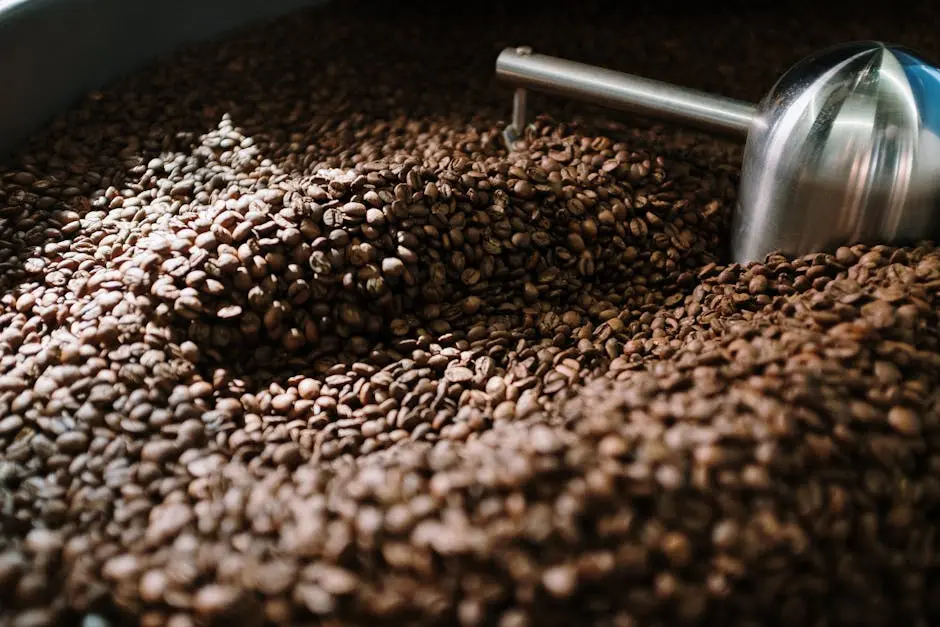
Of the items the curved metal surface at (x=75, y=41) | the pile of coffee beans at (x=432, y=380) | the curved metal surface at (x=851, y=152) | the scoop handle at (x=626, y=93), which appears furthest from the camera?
the curved metal surface at (x=75, y=41)

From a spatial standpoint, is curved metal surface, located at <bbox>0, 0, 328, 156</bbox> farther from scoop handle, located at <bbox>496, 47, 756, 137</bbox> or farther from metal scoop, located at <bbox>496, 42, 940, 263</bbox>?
metal scoop, located at <bbox>496, 42, 940, 263</bbox>

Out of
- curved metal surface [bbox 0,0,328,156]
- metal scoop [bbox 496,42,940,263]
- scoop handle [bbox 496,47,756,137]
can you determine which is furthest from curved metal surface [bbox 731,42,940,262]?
curved metal surface [bbox 0,0,328,156]

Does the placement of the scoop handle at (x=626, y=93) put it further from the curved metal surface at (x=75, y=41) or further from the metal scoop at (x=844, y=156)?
the curved metal surface at (x=75, y=41)

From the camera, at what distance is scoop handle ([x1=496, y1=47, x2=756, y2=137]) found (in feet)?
5.41

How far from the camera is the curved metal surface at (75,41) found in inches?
71.6

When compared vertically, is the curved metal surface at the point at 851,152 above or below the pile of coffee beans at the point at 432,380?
above

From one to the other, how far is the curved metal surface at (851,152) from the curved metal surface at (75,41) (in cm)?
161

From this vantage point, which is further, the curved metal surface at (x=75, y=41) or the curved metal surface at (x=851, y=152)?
the curved metal surface at (x=75, y=41)

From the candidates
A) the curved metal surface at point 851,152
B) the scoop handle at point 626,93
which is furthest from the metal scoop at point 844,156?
the scoop handle at point 626,93

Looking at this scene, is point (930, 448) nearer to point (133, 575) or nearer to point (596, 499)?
point (596, 499)

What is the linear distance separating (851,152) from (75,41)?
5.83ft

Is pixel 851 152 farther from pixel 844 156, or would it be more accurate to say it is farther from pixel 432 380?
pixel 432 380

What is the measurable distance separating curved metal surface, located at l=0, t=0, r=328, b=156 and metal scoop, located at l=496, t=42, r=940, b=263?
159 centimetres

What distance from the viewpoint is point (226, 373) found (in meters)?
1.34
